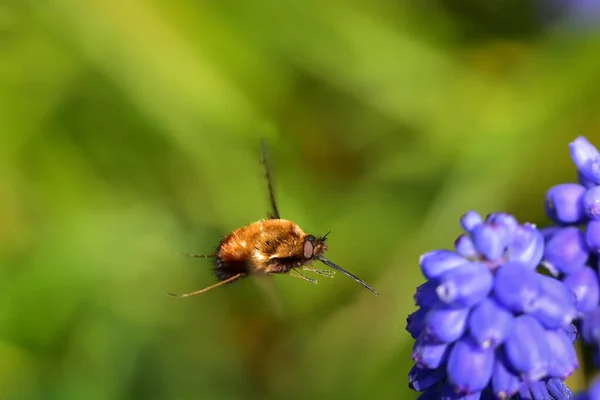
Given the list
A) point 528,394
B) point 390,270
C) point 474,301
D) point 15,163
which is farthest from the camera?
point 15,163

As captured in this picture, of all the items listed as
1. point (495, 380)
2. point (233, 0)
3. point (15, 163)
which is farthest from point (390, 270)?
point (495, 380)

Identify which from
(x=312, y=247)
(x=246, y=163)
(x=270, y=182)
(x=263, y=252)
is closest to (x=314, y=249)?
(x=312, y=247)

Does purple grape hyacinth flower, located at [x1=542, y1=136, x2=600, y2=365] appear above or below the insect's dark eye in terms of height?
below

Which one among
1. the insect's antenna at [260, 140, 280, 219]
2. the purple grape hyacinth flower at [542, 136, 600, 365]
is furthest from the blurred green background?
the purple grape hyacinth flower at [542, 136, 600, 365]

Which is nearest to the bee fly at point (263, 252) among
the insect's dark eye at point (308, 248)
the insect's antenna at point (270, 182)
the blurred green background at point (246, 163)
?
the insect's dark eye at point (308, 248)

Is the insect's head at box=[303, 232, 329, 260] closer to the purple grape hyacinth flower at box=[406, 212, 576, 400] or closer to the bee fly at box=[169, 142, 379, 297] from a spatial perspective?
the bee fly at box=[169, 142, 379, 297]

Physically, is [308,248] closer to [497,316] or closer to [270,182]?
[270,182]

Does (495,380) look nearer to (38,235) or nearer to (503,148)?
(503,148)
